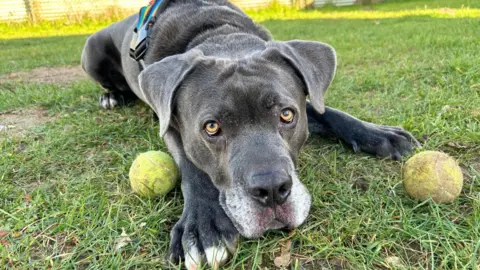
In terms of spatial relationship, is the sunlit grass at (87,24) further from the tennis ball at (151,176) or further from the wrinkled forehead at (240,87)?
the tennis ball at (151,176)

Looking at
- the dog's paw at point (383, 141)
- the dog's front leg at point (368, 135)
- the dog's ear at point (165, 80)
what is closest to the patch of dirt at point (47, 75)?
the dog's ear at point (165, 80)

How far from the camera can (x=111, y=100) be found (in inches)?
171

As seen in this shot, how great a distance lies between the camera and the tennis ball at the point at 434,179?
2010 mm

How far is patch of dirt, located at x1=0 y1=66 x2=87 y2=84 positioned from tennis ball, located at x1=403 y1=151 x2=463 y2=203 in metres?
5.13

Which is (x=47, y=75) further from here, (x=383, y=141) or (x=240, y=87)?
(x=383, y=141)

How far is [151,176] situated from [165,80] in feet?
1.80

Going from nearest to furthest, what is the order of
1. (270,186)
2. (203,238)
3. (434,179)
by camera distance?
(270,186) → (203,238) → (434,179)

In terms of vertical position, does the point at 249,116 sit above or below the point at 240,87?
below

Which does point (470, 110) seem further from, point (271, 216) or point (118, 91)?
point (118, 91)

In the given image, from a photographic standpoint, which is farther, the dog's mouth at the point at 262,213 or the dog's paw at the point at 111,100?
the dog's paw at the point at 111,100

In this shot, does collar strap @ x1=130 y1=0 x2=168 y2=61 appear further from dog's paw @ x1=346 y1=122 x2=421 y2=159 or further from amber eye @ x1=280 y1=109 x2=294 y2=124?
dog's paw @ x1=346 y1=122 x2=421 y2=159

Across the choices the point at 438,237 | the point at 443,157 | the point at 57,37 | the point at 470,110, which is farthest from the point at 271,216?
the point at 57,37

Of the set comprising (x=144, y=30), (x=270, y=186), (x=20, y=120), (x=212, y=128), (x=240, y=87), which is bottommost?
(x=20, y=120)

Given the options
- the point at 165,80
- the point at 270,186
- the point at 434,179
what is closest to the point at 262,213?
the point at 270,186
